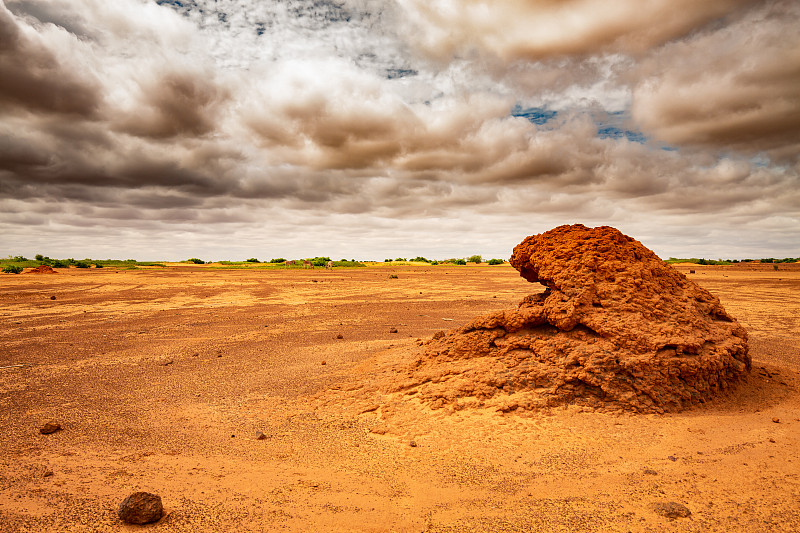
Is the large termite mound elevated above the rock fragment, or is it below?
above

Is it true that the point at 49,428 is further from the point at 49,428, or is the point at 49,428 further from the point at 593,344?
the point at 593,344

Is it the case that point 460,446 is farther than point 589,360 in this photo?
No

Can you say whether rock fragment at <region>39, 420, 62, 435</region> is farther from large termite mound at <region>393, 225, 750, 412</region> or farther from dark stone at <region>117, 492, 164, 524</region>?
large termite mound at <region>393, 225, 750, 412</region>

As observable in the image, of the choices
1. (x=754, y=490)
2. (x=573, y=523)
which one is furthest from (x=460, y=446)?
(x=754, y=490)

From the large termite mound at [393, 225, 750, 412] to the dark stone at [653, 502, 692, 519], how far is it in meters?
1.94

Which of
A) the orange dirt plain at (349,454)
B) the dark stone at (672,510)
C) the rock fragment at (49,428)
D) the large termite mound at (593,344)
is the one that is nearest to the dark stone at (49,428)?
the rock fragment at (49,428)

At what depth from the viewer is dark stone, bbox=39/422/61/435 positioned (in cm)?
527

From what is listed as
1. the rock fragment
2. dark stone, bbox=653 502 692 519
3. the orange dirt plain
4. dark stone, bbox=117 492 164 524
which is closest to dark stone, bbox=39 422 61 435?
the rock fragment

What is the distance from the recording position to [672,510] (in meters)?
3.42

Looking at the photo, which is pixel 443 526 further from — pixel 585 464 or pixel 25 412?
pixel 25 412

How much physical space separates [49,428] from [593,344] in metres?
6.91

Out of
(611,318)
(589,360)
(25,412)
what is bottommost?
(25,412)

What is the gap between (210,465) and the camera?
4.47 m

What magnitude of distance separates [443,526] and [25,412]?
609 cm
